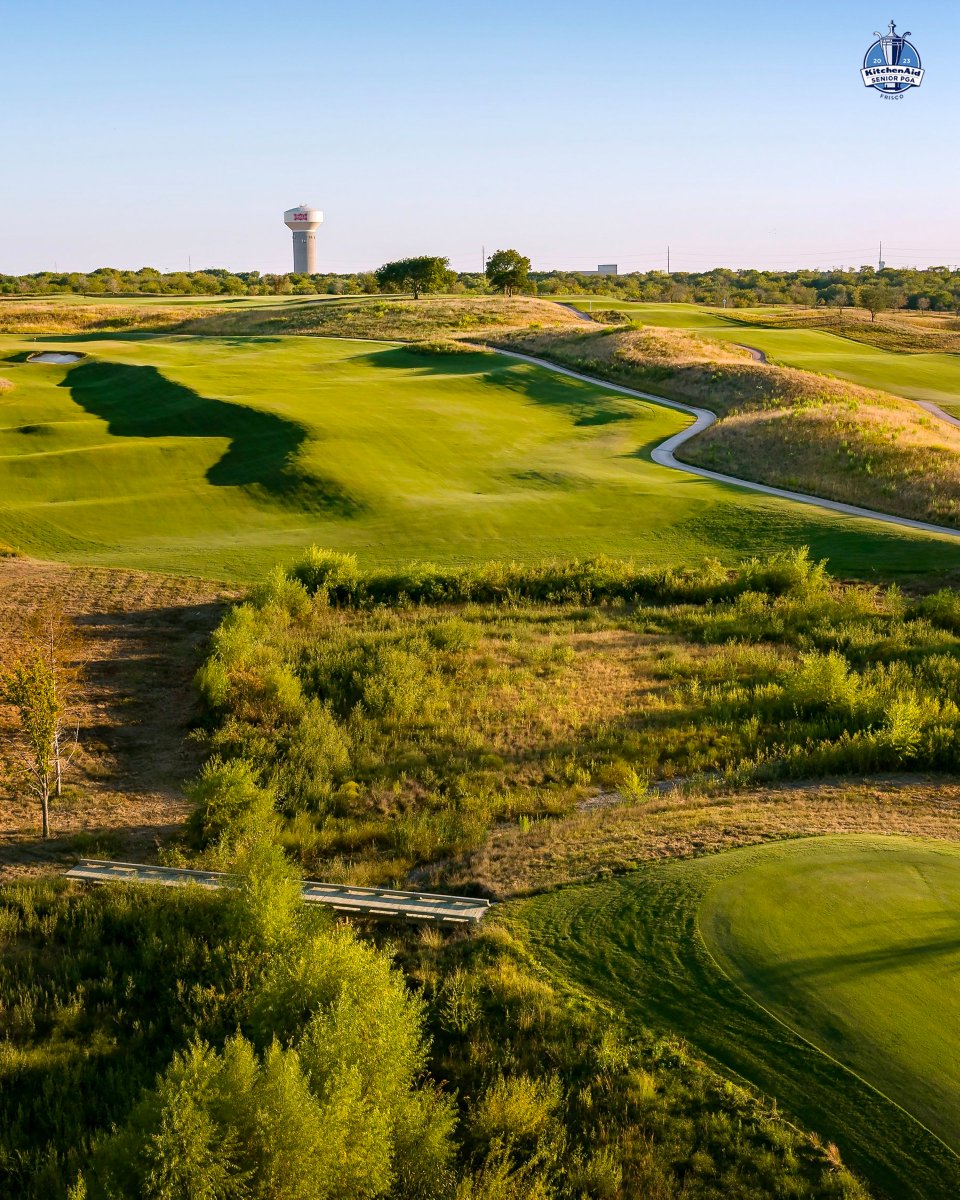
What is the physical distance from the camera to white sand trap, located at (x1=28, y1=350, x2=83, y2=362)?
66375 millimetres

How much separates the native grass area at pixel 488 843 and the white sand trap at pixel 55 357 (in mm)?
33649

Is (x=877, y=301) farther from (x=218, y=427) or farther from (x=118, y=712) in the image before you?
(x=118, y=712)

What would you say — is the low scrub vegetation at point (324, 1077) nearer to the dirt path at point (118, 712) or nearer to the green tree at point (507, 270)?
the dirt path at point (118, 712)

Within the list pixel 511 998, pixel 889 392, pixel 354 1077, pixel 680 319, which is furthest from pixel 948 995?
pixel 680 319

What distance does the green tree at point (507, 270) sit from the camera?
110 metres

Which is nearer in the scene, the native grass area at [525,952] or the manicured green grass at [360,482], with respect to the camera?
the native grass area at [525,952]

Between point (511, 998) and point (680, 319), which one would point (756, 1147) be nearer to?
point (511, 998)

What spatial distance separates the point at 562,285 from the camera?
154 m

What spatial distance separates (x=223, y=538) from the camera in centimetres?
3069

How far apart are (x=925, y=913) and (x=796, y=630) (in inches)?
534

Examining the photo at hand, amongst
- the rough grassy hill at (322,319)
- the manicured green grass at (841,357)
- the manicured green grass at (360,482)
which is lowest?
the manicured green grass at (360,482)

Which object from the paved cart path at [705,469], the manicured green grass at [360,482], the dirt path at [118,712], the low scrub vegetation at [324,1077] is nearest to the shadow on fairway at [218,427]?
the manicured green grass at [360,482]

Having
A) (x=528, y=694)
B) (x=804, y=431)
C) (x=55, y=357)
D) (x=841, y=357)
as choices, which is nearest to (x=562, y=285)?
(x=841, y=357)

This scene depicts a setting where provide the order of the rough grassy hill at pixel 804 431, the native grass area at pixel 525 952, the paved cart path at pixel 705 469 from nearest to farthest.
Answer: the native grass area at pixel 525 952, the paved cart path at pixel 705 469, the rough grassy hill at pixel 804 431
